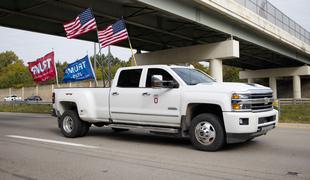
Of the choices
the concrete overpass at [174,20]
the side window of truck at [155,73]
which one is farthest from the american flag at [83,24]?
the side window of truck at [155,73]

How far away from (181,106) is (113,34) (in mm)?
7525

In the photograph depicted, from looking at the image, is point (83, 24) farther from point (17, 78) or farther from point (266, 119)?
point (17, 78)

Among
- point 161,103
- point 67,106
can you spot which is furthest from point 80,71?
point 161,103

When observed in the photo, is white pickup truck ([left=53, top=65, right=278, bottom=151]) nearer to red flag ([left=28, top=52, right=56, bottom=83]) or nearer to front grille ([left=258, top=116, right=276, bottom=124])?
front grille ([left=258, top=116, right=276, bottom=124])

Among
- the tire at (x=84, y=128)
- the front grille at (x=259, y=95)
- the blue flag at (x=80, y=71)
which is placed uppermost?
the blue flag at (x=80, y=71)

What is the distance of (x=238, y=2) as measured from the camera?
989 inches

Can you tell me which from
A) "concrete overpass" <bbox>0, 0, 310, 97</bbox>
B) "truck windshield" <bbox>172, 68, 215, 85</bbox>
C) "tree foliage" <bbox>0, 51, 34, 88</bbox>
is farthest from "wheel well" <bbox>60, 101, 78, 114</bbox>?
"tree foliage" <bbox>0, 51, 34, 88</bbox>

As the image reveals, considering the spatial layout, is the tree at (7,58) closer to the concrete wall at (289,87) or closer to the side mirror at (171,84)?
the concrete wall at (289,87)

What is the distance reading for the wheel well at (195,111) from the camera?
819 centimetres

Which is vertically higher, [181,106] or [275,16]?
[275,16]

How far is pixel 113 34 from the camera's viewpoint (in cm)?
1494

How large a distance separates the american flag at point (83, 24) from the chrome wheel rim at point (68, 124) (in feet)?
15.1

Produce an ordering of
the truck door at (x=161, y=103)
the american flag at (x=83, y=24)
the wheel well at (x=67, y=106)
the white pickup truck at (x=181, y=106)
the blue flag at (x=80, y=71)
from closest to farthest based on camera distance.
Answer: the white pickup truck at (x=181, y=106)
the truck door at (x=161, y=103)
the wheel well at (x=67, y=106)
the blue flag at (x=80, y=71)
the american flag at (x=83, y=24)

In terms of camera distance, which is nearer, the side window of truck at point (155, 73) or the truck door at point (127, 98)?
the side window of truck at point (155, 73)
